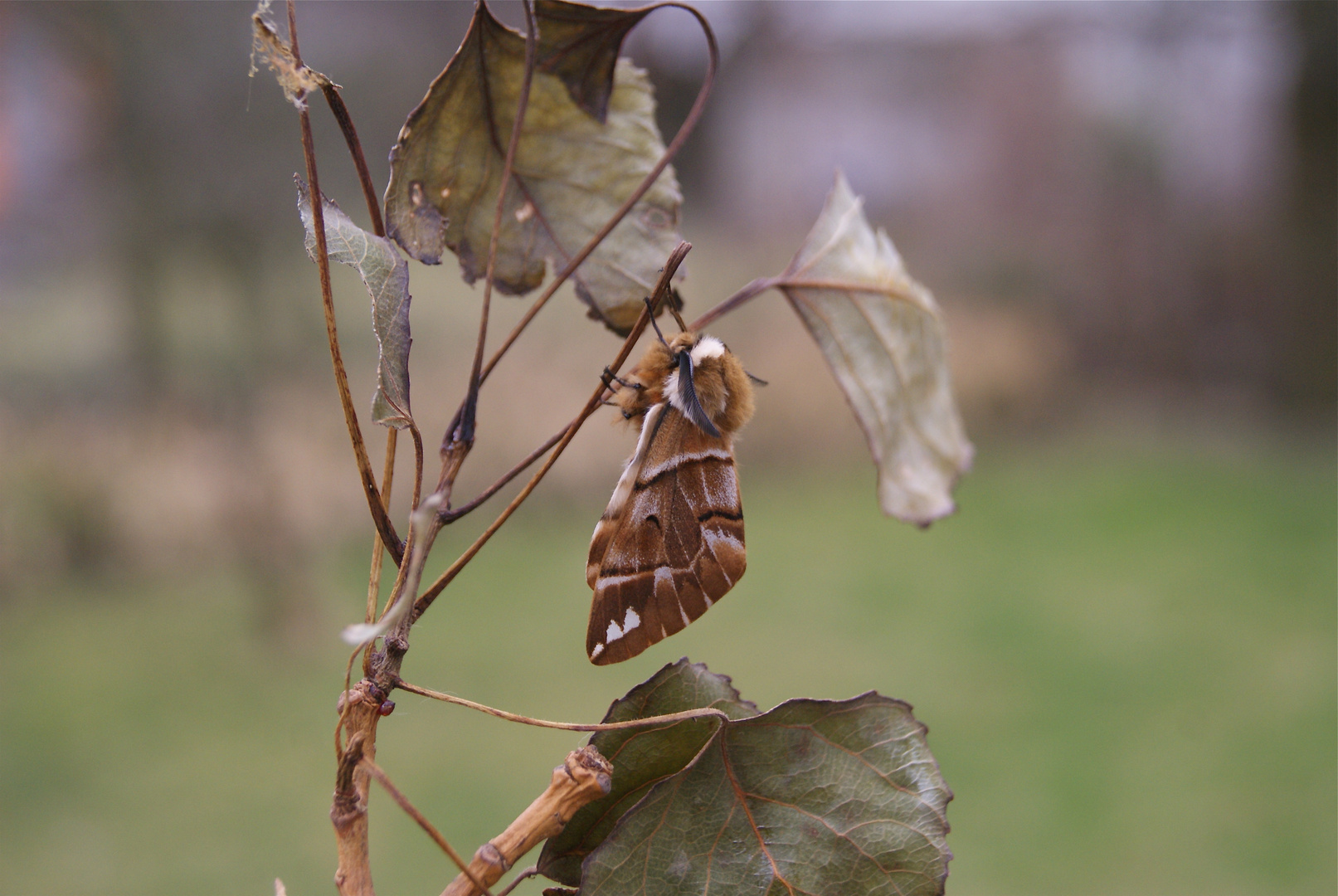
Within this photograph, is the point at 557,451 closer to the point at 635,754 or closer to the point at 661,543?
the point at 661,543

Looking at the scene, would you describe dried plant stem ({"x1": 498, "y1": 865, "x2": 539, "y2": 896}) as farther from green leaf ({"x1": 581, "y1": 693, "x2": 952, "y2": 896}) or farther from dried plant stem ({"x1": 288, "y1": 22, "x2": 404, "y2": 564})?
dried plant stem ({"x1": 288, "y1": 22, "x2": 404, "y2": 564})

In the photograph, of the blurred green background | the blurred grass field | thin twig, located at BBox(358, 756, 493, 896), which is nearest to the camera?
thin twig, located at BBox(358, 756, 493, 896)

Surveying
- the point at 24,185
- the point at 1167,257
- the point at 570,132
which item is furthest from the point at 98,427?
the point at 1167,257

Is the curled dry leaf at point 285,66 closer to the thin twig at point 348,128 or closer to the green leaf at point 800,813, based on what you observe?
the thin twig at point 348,128

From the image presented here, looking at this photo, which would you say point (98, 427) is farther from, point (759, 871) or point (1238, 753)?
point (1238, 753)

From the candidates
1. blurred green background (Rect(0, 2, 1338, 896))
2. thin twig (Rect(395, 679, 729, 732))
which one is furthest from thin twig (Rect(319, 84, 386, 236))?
blurred green background (Rect(0, 2, 1338, 896))

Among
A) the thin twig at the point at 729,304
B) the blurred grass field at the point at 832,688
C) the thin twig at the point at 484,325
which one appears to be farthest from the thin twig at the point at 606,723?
the blurred grass field at the point at 832,688
